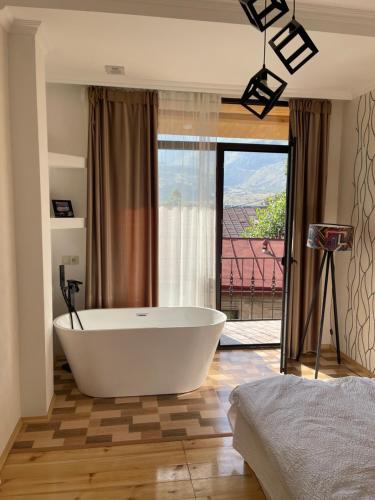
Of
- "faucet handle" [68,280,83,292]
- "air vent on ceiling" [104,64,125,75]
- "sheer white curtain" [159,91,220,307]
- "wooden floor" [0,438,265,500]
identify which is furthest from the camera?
"sheer white curtain" [159,91,220,307]

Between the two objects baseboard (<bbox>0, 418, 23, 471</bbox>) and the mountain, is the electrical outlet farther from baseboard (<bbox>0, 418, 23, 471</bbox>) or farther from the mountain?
baseboard (<bbox>0, 418, 23, 471</bbox>)

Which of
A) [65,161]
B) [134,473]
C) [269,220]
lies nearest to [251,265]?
[269,220]

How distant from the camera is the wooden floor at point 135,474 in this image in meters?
2.07

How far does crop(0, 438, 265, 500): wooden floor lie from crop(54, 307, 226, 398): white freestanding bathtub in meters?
0.64

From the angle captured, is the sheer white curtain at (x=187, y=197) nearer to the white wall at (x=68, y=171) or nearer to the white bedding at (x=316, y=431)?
the white wall at (x=68, y=171)

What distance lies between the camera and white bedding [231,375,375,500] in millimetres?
1383

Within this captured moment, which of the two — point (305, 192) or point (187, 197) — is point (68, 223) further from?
point (305, 192)

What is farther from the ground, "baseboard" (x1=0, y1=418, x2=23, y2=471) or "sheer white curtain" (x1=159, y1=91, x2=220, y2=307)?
"sheer white curtain" (x1=159, y1=91, x2=220, y2=307)

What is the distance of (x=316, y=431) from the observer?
1667mm

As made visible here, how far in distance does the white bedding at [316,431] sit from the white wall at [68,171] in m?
2.22

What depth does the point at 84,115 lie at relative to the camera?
364 cm

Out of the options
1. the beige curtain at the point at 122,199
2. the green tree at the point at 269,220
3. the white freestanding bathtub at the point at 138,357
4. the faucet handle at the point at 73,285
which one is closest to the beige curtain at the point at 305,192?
the green tree at the point at 269,220

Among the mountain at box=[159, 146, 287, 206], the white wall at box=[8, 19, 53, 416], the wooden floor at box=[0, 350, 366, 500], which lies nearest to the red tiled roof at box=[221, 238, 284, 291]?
the mountain at box=[159, 146, 287, 206]

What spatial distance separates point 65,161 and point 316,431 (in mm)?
2801
